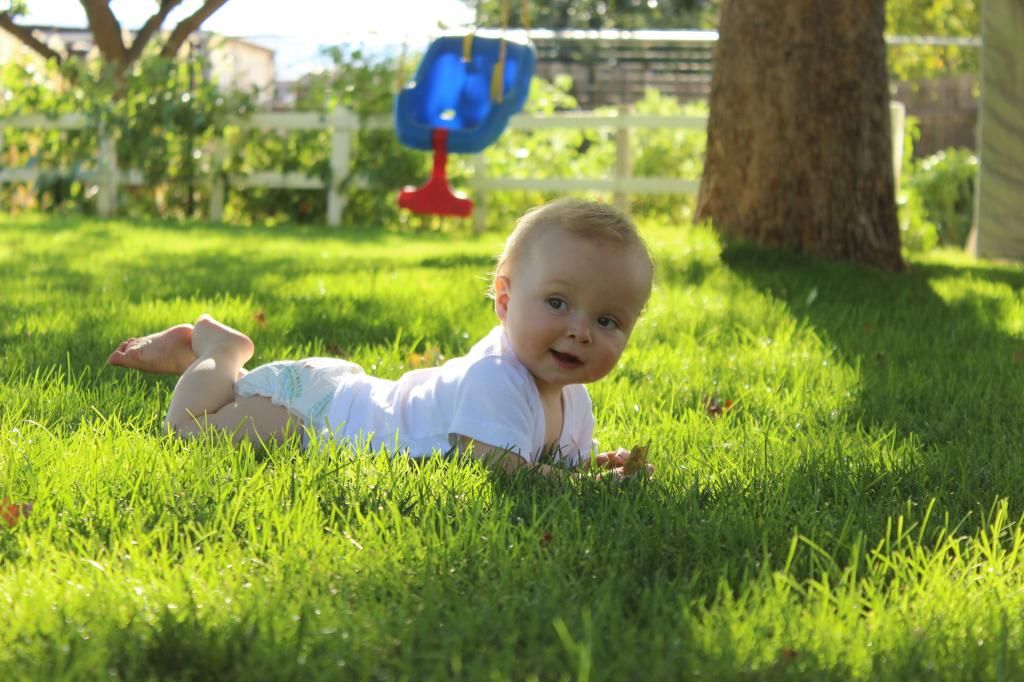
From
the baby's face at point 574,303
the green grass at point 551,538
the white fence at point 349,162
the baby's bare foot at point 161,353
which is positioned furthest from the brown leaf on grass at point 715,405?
the white fence at point 349,162

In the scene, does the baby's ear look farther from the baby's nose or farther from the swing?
the swing

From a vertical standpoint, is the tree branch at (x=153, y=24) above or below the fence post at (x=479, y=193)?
above

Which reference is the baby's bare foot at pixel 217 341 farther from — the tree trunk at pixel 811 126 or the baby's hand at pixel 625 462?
the tree trunk at pixel 811 126

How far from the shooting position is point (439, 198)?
836cm

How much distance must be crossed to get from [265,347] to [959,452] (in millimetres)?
2191

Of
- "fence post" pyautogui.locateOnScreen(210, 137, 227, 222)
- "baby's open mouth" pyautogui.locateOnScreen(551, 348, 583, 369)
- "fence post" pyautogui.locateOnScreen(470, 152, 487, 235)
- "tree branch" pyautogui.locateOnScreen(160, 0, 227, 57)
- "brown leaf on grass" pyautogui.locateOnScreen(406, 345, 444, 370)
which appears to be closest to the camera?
"baby's open mouth" pyautogui.locateOnScreen(551, 348, 583, 369)

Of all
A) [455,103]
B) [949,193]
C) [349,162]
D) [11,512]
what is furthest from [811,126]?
[949,193]

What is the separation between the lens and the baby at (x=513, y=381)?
2818 millimetres

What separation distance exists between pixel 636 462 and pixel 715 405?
912 millimetres

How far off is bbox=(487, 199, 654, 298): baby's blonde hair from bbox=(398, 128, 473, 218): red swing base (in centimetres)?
537

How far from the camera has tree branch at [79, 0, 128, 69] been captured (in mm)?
15289

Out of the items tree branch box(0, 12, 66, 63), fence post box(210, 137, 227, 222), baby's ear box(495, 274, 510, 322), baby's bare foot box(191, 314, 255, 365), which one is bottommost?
fence post box(210, 137, 227, 222)

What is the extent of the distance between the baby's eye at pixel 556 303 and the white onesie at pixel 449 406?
16 cm

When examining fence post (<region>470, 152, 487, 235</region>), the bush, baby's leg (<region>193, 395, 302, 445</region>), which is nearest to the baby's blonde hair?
baby's leg (<region>193, 395, 302, 445</region>)
